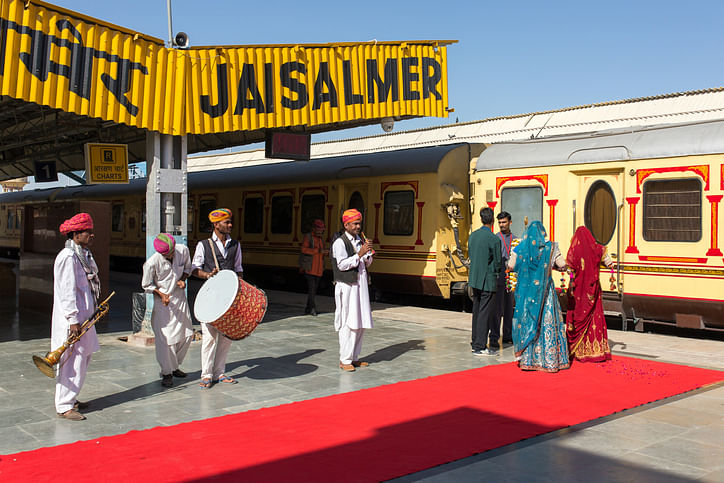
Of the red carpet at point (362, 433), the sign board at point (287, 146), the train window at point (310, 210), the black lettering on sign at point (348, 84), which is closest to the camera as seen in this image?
the red carpet at point (362, 433)

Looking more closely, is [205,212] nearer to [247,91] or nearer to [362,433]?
[247,91]

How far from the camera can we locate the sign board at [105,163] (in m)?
9.78

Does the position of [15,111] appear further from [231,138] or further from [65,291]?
[65,291]

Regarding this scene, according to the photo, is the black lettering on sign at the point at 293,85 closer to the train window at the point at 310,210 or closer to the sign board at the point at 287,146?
the sign board at the point at 287,146

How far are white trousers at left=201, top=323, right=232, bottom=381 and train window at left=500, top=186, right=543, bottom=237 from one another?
6.11 meters

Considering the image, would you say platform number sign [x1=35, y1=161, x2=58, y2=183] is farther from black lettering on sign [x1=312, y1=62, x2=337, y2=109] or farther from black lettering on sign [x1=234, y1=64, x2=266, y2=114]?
black lettering on sign [x1=312, y1=62, x2=337, y2=109]

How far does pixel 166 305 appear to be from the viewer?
668 cm

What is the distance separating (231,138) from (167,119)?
18.3 feet

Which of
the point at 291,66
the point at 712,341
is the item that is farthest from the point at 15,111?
the point at 712,341

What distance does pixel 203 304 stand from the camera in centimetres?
662

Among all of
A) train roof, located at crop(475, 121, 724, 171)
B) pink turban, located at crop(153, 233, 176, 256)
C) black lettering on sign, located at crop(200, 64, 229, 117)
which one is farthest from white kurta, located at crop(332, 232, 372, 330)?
train roof, located at crop(475, 121, 724, 171)

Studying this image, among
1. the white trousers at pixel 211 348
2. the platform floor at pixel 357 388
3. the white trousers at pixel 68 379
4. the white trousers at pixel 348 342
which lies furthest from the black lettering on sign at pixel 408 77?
the white trousers at pixel 68 379

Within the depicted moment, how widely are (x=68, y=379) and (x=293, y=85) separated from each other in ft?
20.6

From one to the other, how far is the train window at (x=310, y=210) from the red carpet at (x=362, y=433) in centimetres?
814
